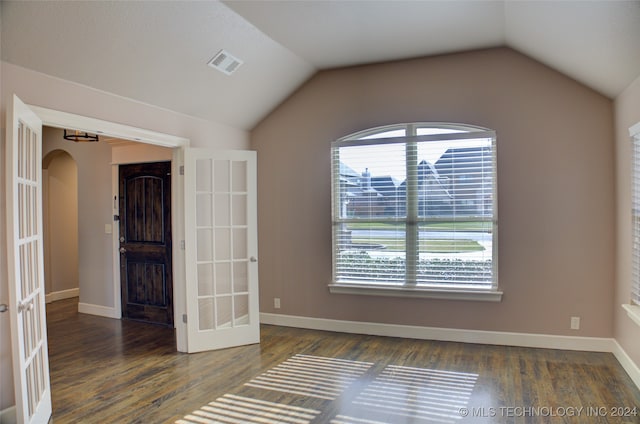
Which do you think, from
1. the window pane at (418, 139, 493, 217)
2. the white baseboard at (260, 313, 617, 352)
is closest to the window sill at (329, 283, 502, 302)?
the white baseboard at (260, 313, 617, 352)

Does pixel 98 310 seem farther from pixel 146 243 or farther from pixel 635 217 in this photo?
pixel 635 217

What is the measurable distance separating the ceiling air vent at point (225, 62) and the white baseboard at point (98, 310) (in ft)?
11.9

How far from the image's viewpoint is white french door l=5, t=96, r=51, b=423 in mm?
2393

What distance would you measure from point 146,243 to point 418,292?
11.4ft

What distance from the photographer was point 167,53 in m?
3.53

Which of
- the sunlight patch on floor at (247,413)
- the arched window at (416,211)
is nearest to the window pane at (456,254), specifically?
the arched window at (416,211)

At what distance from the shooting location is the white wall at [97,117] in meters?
2.74

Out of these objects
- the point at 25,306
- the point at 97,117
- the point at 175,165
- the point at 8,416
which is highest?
the point at 97,117

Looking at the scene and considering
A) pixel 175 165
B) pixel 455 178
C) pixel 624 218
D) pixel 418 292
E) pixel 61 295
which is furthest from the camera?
pixel 61 295

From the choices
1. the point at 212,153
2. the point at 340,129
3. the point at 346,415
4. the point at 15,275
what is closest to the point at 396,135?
the point at 340,129

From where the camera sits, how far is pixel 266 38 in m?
3.99

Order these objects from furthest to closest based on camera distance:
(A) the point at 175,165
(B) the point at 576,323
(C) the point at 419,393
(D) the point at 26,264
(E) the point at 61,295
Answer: (E) the point at 61,295 < (A) the point at 175,165 < (B) the point at 576,323 < (C) the point at 419,393 < (D) the point at 26,264

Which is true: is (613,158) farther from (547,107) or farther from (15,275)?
(15,275)

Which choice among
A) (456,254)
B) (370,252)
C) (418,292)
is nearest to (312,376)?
(418,292)
